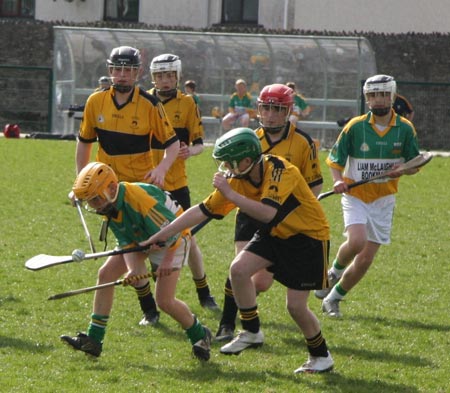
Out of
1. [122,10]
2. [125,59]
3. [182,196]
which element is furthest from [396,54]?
[125,59]

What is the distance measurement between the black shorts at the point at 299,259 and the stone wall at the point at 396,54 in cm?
2020

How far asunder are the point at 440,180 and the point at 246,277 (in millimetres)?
12762

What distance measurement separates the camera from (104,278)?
6.82 metres

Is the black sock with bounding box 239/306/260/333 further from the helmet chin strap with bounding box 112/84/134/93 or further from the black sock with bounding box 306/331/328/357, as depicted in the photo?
the helmet chin strap with bounding box 112/84/134/93

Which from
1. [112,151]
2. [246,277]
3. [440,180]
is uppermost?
[112,151]

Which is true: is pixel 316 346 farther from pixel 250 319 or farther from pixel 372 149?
pixel 372 149

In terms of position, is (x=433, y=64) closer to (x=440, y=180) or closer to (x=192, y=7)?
(x=192, y=7)

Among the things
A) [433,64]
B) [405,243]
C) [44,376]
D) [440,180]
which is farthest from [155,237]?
[433,64]

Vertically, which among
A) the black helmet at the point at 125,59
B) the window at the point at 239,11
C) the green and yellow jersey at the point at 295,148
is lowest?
the green and yellow jersey at the point at 295,148

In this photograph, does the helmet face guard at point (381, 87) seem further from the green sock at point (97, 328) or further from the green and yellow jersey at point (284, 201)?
the green sock at point (97, 328)

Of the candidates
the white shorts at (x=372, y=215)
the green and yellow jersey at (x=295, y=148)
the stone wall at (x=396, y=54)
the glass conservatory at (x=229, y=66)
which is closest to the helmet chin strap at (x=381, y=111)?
the white shorts at (x=372, y=215)

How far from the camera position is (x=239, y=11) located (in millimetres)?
31281

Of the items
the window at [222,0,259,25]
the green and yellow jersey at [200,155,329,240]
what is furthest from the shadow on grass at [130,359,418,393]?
the window at [222,0,259,25]

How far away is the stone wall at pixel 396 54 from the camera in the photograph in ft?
86.0
